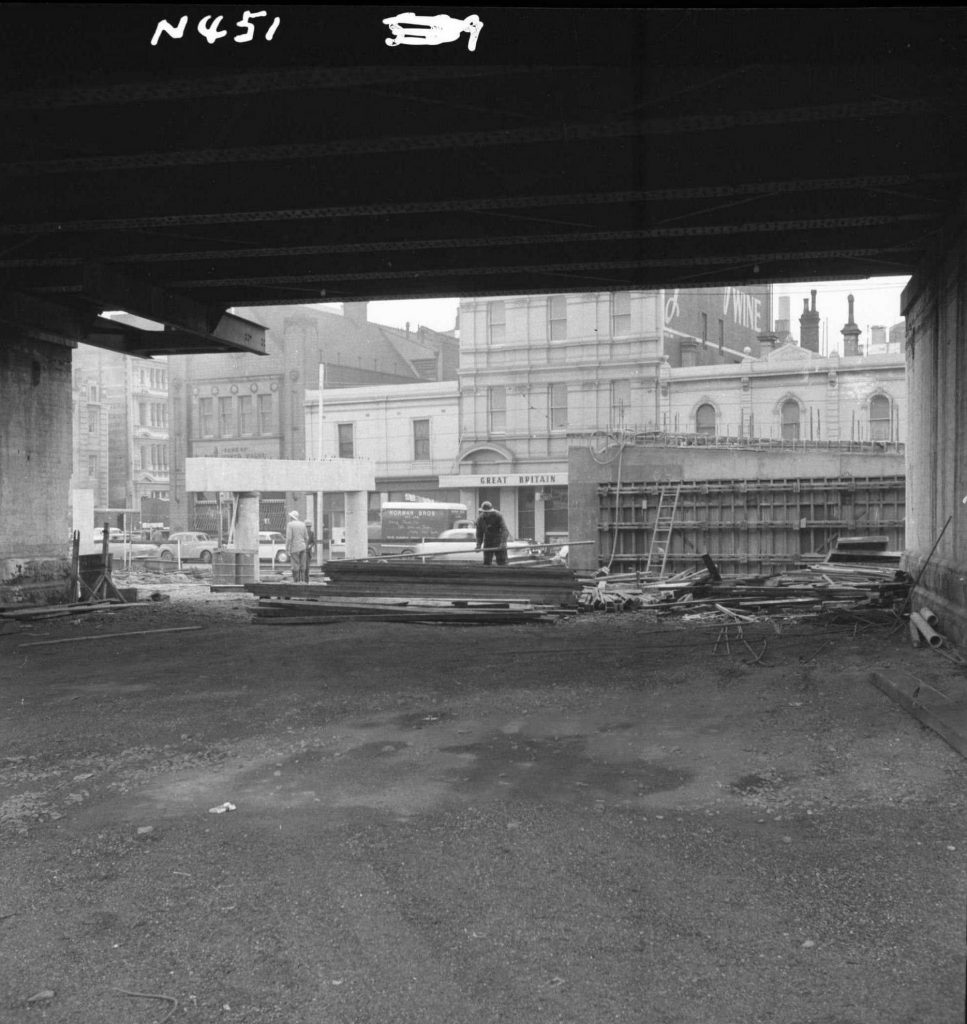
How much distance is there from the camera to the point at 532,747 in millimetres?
8789

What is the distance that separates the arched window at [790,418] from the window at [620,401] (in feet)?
22.4

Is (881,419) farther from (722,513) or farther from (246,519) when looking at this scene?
(246,519)

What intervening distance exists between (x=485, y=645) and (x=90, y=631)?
21.3 feet

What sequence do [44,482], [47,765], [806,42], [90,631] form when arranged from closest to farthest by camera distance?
[47,765]
[806,42]
[90,631]
[44,482]

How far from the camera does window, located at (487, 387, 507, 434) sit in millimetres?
50438

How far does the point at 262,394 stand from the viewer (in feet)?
196

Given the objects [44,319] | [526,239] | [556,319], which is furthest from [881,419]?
[44,319]

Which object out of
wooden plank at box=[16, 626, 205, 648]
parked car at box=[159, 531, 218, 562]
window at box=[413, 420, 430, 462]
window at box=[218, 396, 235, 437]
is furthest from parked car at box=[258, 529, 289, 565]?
wooden plank at box=[16, 626, 205, 648]

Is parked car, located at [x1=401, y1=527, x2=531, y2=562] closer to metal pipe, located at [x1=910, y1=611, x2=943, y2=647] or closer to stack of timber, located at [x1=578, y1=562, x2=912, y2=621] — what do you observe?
stack of timber, located at [x1=578, y1=562, x2=912, y2=621]

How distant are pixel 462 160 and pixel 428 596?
8315mm

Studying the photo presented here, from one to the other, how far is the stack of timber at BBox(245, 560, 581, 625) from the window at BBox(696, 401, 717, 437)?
94.7 ft

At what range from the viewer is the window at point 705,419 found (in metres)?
46.4

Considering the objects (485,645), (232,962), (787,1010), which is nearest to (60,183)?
(485,645)

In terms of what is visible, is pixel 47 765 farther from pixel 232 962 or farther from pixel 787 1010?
pixel 787 1010
